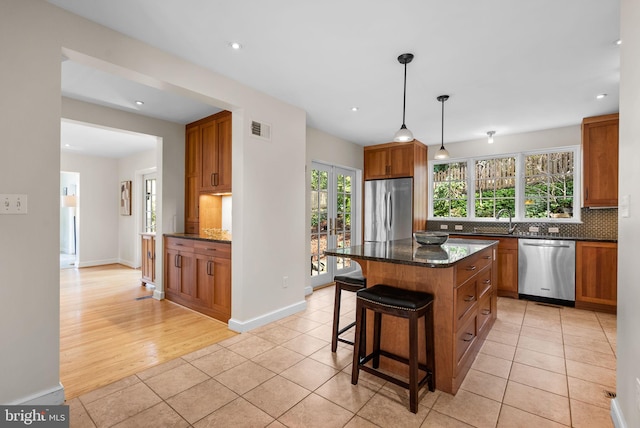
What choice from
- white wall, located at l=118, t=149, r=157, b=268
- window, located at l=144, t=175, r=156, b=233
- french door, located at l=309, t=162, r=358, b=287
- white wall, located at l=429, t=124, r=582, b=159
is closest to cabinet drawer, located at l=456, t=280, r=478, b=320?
french door, located at l=309, t=162, r=358, b=287

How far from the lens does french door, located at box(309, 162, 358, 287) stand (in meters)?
4.85

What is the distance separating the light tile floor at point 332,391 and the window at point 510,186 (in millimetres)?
2288

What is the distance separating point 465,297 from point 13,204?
3008 millimetres

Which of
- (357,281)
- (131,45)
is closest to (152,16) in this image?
(131,45)

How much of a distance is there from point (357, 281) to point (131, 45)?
258cm

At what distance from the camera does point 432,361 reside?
2.06 meters

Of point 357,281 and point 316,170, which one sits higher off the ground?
point 316,170

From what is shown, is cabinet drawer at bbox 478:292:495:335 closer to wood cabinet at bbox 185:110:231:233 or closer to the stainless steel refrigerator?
the stainless steel refrigerator

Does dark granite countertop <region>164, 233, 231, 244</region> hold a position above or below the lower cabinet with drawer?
above

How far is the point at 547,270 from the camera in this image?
4113 millimetres

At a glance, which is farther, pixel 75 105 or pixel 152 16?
pixel 75 105

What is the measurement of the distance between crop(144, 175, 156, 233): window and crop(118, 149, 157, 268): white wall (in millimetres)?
125

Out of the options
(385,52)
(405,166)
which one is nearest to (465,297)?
(385,52)

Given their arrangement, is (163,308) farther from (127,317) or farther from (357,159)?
(357,159)
